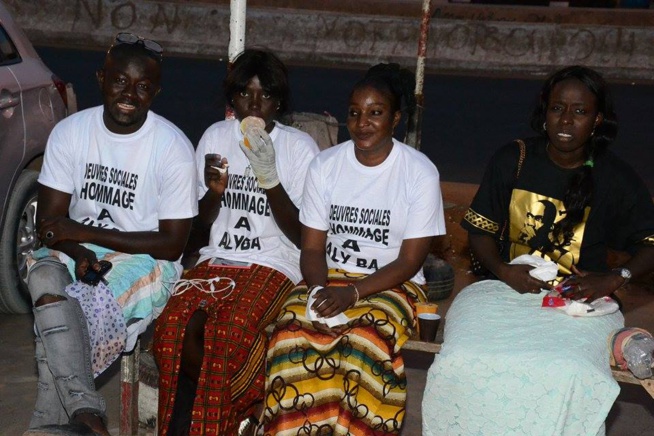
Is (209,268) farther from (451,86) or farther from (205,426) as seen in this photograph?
(451,86)

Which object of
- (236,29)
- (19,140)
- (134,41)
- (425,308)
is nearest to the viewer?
(425,308)

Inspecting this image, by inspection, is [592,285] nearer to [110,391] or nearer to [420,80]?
[110,391]

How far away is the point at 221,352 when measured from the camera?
4.32 m

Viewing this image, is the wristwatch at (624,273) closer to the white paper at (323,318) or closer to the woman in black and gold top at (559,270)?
the woman in black and gold top at (559,270)

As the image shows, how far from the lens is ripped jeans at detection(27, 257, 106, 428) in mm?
4109

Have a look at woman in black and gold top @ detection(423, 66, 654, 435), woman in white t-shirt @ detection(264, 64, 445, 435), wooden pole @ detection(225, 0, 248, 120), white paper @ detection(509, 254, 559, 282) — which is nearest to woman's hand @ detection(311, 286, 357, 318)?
woman in white t-shirt @ detection(264, 64, 445, 435)

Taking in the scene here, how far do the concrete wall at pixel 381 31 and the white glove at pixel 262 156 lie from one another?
51.8 ft

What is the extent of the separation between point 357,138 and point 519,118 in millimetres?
10188

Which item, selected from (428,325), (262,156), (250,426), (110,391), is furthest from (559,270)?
(110,391)

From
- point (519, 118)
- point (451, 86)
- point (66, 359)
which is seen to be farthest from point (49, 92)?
point (451, 86)

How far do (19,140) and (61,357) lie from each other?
2.37m

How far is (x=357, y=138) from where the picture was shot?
4.55 metres

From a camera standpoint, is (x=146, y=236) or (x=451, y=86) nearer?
(x=146, y=236)

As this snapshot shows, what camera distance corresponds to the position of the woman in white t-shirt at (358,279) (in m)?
4.22
